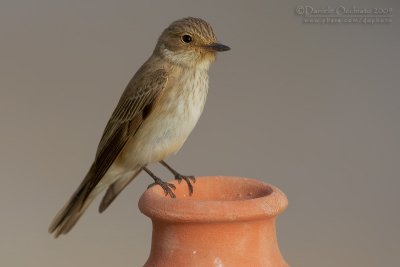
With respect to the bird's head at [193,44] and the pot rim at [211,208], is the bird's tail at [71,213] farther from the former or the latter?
the pot rim at [211,208]

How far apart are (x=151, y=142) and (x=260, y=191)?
0.94 meters

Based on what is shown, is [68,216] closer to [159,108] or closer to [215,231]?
[159,108]

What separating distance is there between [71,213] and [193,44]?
3.14 feet

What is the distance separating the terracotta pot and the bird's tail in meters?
1.21

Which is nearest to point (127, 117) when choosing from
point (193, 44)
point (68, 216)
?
point (193, 44)

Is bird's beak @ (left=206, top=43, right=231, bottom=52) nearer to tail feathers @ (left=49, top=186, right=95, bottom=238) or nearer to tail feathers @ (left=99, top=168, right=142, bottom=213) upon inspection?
tail feathers @ (left=99, top=168, right=142, bottom=213)

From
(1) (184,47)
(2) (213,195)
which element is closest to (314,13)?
(1) (184,47)

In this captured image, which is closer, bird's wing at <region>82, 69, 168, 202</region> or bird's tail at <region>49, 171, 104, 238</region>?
bird's wing at <region>82, 69, 168, 202</region>

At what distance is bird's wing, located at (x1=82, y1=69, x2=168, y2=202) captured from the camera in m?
3.28

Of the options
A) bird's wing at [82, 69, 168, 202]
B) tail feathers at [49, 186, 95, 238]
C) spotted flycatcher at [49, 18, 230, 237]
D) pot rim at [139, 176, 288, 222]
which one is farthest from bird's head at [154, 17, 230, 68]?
pot rim at [139, 176, 288, 222]

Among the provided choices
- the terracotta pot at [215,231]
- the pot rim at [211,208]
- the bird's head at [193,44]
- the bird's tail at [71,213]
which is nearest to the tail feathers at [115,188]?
the bird's tail at [71,213]

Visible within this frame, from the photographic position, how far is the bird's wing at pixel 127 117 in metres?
3.28

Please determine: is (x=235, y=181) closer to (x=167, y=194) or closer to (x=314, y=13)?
(x=167, y=194)

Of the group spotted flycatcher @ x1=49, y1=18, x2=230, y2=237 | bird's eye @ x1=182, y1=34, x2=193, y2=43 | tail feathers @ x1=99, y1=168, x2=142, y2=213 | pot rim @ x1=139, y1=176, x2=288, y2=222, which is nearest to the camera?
pot rim @ x1=139, y1=176, x2=288, y2=222
